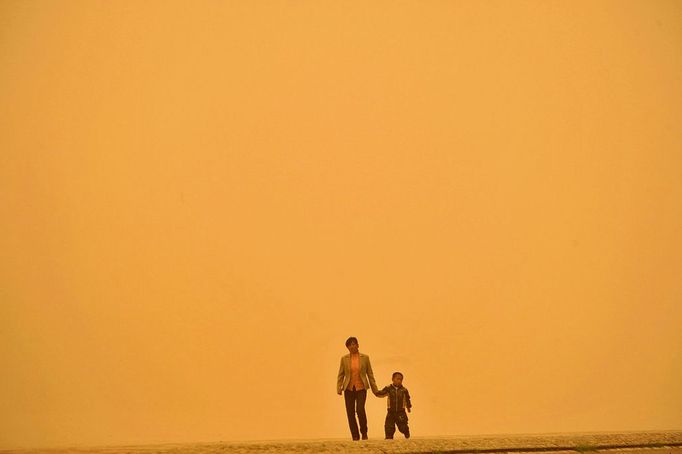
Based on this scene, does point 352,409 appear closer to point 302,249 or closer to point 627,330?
point 627,330

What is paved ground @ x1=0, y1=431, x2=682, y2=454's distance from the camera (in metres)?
5.75

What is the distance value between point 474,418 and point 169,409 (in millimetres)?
18182

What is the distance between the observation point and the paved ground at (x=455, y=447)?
5750 millimetres

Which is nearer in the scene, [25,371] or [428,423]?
[25,371]

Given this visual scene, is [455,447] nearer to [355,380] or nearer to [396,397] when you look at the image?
[396,397]

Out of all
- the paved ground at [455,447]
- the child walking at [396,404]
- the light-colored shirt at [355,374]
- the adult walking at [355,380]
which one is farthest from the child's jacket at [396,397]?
the paved ground at [455,447]

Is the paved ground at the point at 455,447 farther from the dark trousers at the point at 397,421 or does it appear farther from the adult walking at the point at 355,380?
the adult walking at the point at 355,380

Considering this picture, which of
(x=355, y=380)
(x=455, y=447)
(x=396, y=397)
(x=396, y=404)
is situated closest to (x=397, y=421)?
(x=396, y=404)

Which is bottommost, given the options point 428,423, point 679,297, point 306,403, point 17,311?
point 428,423

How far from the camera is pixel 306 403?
37531 millimetres

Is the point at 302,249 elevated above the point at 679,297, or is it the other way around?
the point at 302,249

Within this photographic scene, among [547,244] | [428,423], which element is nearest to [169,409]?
[428,423]

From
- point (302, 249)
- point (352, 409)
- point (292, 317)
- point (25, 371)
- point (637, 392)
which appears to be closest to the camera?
point (352, 409)

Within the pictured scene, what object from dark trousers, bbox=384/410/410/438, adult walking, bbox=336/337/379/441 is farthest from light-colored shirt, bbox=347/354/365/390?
dark trousers, bbox=384/410/410/438
